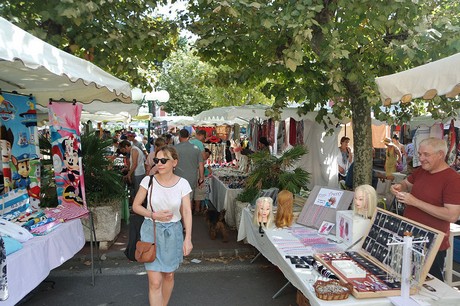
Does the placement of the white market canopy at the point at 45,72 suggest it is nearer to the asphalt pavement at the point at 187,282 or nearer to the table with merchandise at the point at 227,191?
the asphalt pavement at the point at 187,282

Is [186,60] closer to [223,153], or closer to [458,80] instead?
[223,153]

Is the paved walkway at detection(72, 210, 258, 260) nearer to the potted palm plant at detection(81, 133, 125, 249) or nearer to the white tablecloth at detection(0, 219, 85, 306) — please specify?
the potted palm plant at detection(81, 133, 125, 249)

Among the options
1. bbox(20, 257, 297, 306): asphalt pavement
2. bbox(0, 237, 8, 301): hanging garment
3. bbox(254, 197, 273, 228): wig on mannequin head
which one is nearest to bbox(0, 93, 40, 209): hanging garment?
bbox(20, 257, 297, 306): asphalt pavement

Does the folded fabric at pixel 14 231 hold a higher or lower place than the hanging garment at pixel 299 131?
lower

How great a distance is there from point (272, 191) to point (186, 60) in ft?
89.7

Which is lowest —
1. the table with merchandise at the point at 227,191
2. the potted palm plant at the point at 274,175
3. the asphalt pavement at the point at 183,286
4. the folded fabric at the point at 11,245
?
the asphalt pavement at the point at 183,286

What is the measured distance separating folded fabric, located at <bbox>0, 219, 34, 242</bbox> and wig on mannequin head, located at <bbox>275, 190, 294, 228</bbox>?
2725 mm

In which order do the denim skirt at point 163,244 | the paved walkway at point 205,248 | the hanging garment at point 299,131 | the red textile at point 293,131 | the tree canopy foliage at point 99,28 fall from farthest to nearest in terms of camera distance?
the red textile at point 293,131
the hanging garment at point 299,131
the paved walkway at point 205,248
the tree canopy foliage at point 99,28
the denim skirt at point 163,244

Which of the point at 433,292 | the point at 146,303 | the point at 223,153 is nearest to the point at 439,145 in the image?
the point at 433,292

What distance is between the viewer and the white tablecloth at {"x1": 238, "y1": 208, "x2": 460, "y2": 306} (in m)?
2.46

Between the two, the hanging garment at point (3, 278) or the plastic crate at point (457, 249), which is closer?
the hanging garment at point (3, 278)

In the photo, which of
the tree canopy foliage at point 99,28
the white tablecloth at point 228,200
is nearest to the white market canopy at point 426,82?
the tree canopy foliage at point 99,28

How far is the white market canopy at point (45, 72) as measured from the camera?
289 cm

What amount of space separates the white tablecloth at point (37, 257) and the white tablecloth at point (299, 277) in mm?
2243
